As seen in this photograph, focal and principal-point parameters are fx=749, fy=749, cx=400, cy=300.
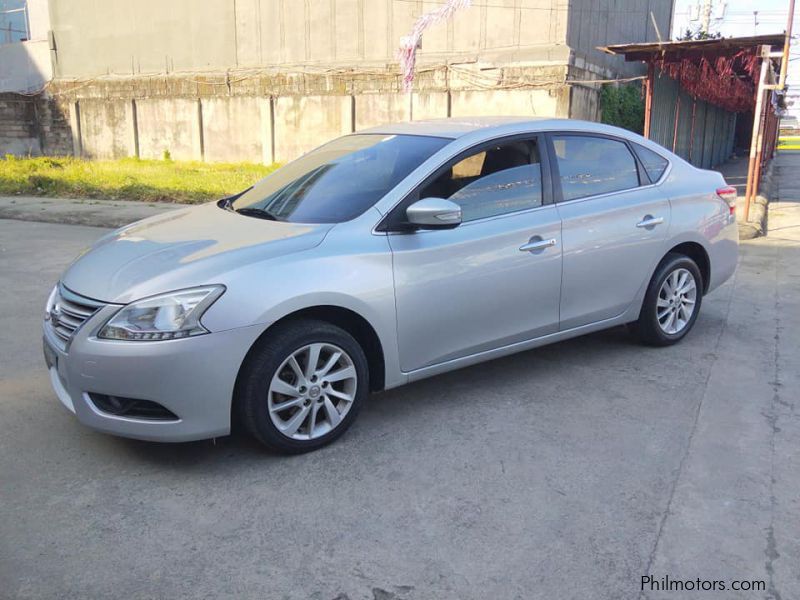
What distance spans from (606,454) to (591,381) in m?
1.11

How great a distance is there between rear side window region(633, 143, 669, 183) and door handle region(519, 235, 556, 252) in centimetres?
127

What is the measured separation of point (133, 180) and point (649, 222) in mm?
14880

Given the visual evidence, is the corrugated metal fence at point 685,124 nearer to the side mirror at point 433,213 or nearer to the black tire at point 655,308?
the black tire at point 655,308

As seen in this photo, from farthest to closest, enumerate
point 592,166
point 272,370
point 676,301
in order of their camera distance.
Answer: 1. point 676,301
2. point 592,166
3. point 272,370

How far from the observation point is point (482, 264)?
432cm

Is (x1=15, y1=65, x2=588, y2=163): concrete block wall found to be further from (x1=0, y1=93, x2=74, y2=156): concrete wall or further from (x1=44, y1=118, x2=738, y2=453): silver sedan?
(x1=44, y1=118, x2=738, y2=453): silver sedan

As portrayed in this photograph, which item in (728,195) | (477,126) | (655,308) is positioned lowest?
(655,308)

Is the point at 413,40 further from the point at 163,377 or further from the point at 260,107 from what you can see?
the point at 163,377

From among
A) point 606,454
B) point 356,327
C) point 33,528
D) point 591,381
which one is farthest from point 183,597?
point 591,381

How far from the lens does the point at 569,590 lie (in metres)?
2.76

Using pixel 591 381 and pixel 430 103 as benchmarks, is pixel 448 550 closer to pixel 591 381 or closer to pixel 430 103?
pixel 591 381

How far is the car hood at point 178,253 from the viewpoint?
3.58m

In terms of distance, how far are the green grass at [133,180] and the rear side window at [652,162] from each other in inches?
423

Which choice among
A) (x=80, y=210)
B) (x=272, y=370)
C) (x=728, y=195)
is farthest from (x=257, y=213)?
(x=80, y=210)
